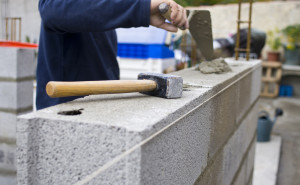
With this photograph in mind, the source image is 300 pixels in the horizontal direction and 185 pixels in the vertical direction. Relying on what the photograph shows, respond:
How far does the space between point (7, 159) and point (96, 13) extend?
1.67 meters

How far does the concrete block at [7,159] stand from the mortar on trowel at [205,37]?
1.54 m

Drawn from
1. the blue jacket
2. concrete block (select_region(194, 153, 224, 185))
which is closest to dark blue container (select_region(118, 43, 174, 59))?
the blue jacket

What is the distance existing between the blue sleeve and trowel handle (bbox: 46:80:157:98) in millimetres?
254

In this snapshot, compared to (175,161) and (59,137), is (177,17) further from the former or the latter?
(59,137)

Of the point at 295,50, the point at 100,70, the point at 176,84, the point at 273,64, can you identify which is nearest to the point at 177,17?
the point at 176,84

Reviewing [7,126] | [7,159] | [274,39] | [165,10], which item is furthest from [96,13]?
[274,39]

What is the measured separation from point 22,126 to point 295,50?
10.7 meters

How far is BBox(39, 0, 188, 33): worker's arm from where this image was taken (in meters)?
1.33

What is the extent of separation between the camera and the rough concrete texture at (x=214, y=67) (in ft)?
7.16

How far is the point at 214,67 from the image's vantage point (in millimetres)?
2219

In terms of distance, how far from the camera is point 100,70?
1897mm

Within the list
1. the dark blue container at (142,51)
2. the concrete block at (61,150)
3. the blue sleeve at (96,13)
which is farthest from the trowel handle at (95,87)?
the dark blue container at (142,51)

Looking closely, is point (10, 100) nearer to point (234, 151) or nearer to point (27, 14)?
point (234, 151)

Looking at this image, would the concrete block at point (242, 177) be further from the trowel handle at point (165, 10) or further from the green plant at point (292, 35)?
the green plant at point (292, 35)
